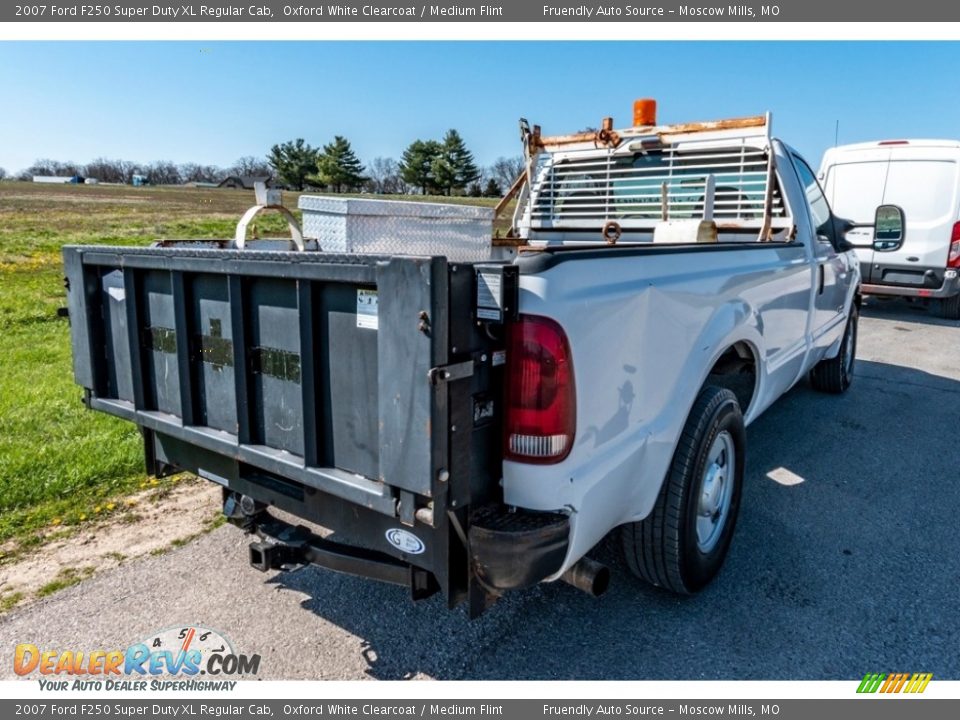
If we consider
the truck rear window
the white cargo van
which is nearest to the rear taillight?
the truck rear window

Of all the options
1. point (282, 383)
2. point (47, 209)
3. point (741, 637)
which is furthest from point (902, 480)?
point (47, 209)

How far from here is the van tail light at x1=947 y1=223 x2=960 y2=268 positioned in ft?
33.6

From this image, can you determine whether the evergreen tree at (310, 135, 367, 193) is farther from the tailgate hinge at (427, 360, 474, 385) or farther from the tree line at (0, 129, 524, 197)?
the tailgate hinge at (427, 360, 474, 385)

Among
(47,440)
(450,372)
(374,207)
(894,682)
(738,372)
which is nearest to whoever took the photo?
(450,372)

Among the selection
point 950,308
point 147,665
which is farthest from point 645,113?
point 950,308

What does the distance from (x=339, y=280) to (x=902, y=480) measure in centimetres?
404

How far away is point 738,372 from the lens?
3836mm

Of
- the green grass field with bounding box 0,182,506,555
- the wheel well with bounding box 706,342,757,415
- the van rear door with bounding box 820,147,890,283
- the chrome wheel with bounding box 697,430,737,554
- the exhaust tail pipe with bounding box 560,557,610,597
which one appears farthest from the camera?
the van rear door with bounding box 820,147,890,283

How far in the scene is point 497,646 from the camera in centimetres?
271

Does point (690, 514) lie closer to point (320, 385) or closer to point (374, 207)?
point (320, 385)

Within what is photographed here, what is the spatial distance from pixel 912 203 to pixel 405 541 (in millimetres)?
11212

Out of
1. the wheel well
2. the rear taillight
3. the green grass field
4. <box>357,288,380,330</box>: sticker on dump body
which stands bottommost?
the green grass field

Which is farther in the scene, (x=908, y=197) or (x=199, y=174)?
(x=199, y=174)

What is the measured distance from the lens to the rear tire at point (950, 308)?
36.5 ft
